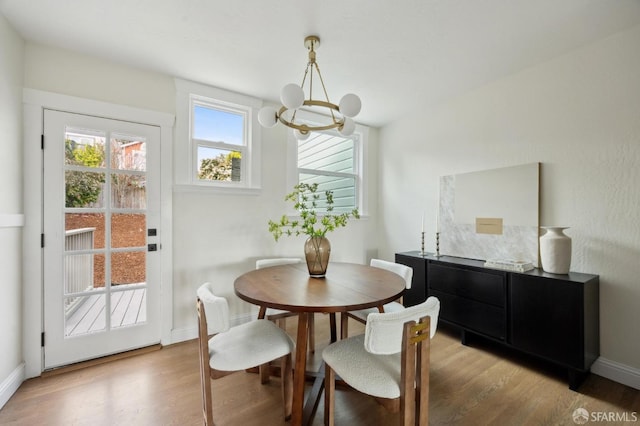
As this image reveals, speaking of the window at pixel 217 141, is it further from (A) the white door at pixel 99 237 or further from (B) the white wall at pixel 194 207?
(A) the white door at pixel 99 237

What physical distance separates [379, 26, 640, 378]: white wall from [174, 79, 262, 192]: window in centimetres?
231

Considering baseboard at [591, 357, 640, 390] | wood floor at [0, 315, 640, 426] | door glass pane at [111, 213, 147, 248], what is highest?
door glass pane at [111, 213, 147, 248]

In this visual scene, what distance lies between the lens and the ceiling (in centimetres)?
171

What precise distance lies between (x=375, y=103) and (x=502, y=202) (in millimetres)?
1695

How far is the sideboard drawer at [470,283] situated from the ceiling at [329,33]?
1.82 m

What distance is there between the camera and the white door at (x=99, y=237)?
2096 millimetres

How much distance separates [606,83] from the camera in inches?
80.5

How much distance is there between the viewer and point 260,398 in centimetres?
179

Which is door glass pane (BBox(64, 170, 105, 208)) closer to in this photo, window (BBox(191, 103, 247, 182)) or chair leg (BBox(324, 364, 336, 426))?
window (BBox(191, 103, 247, 182))

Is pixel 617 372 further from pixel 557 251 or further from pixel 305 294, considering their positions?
pixel 305 294

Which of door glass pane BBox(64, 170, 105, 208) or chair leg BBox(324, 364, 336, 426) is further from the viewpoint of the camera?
door glass pane BBox(64, 170, 105, 208)

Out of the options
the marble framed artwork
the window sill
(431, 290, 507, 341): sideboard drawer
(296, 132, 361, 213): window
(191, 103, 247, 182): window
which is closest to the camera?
(431, 290, 507, 341): sideboard drawer

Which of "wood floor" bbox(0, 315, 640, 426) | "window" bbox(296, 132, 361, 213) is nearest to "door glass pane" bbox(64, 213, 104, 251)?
"wood floor" bbox(0, 315, 640, 426)

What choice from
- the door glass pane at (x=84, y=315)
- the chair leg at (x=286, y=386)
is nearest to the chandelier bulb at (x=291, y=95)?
the chair leg at (x=286, y=386)
